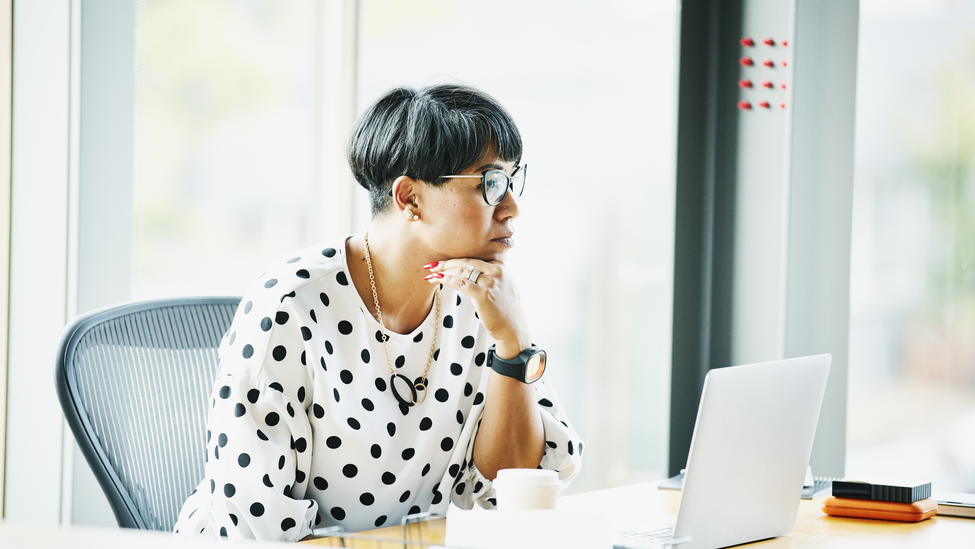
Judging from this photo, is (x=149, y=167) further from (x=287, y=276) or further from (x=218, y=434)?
(x=218, y=434)

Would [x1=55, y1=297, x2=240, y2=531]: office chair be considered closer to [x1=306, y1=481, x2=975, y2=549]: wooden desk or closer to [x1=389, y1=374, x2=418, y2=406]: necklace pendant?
[x1=389, y1=374, x2=418, y2=406]: necklace pendant

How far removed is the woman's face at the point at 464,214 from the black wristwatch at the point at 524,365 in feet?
→ 0.61

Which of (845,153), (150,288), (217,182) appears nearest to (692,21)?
(845,153)

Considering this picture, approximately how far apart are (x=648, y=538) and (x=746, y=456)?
15 centimetres

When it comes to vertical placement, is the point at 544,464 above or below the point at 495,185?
below

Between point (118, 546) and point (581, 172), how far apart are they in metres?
2.66

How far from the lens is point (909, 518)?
1271mm

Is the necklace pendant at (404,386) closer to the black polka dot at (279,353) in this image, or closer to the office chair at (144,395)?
the black polka dot at (279,353)

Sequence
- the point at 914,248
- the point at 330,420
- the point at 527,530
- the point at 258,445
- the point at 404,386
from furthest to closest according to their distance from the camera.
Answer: the point at 914,248 → the point at 404,386 → the point at 330,420 → the point at 258,445 → the point at 527,530

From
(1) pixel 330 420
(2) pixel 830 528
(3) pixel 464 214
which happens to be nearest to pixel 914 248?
(2) pixel 830 528

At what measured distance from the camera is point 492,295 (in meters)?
1.43

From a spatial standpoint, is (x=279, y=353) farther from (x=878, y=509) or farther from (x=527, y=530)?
(x=878, y=509)

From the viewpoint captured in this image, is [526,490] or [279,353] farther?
[279,353]

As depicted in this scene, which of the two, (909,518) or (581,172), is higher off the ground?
(581,172)
